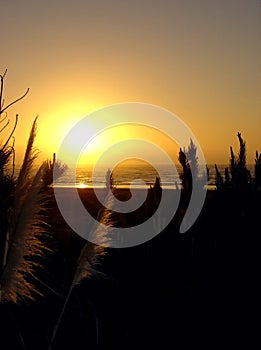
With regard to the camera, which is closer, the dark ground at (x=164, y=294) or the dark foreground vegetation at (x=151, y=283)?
the dark foreground vegetation at (x=151, y=283)

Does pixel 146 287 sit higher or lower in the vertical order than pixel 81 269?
lower

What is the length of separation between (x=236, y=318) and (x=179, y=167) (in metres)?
4.77

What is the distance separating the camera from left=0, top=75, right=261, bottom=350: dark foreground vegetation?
4.50 m

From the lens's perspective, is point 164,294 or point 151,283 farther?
point 151,283

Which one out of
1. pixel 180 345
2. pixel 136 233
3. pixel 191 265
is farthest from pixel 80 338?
pixel 136 233

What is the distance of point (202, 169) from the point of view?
1020 centimetres

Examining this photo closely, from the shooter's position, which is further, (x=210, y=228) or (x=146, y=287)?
(x=210, y=228)

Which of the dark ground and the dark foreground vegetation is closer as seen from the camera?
the dark foreground vegetation

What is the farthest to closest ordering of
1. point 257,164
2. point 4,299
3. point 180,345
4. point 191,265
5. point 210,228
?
point 257,164
point 210,228
point 191,265
point 180,345
point 4,299

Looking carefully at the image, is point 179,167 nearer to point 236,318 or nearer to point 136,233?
point 136,233

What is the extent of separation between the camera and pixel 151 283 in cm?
688

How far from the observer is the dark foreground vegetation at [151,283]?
450 centimetres

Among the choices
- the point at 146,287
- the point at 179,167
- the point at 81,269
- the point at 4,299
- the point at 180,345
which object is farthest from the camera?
the point at 179,167

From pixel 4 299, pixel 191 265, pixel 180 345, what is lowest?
pixel 180 345
